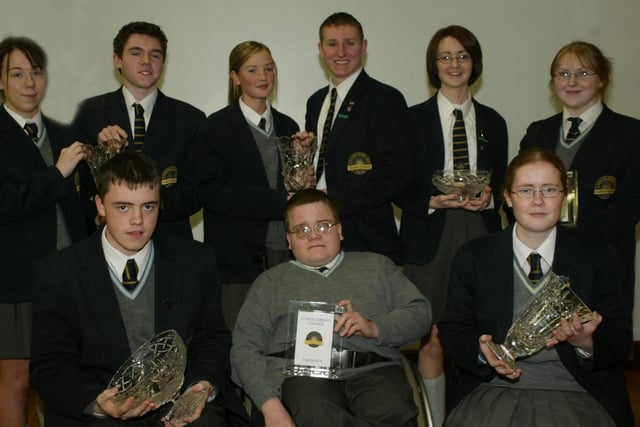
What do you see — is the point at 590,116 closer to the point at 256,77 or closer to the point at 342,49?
the point at 342,49

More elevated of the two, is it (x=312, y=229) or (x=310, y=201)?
(x=310, y=201)

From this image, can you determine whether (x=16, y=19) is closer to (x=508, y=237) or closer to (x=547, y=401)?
(x=508, y=237)

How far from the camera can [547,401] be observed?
2.73m

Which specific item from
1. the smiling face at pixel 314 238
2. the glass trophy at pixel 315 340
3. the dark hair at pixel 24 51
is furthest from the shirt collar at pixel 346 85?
the dark hair at pixel 24 51

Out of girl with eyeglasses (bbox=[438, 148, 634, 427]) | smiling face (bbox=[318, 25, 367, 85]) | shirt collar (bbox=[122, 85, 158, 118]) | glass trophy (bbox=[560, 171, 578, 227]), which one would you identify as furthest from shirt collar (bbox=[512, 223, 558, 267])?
shirt collar (bbox=[122, 85, 158, 118])

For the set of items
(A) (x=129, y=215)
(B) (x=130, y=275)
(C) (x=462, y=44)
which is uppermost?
(C) (x=462, y=44)

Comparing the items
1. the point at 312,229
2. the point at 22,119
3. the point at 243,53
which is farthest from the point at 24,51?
the point at 312,229

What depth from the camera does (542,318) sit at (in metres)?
2.59

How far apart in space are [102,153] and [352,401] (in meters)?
1.67

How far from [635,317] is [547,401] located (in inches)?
121

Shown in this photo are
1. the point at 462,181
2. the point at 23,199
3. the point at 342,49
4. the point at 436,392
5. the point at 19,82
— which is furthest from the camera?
the point at 436,392

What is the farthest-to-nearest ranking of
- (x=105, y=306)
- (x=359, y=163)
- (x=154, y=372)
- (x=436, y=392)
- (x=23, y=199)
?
(x=436, y=392), (x=359, y=163), (x=23, y=199), (x=105, y=306), (x=154, y=372)

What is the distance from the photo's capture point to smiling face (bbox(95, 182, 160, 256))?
9.31 ft

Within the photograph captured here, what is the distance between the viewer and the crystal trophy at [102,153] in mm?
3447
